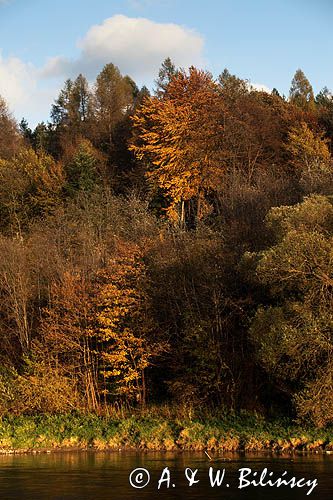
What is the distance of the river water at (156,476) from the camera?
22.1 metres

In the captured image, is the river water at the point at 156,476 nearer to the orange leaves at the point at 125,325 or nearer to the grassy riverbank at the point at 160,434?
the grassy riverbank at the point at 160,434

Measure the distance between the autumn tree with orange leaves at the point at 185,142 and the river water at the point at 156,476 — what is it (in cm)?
3335

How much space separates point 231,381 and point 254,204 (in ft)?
43.5

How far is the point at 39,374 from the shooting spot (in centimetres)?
3741

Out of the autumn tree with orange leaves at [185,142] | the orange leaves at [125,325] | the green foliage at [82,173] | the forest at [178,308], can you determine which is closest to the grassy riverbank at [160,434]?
the forest at [178,308]

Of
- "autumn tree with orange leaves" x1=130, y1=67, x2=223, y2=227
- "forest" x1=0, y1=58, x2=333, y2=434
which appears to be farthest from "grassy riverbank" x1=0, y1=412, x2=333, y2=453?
"autumn tree with orange leaves" x1=130, y1=67, x2=223, y2=227

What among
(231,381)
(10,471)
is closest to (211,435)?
(231,381)

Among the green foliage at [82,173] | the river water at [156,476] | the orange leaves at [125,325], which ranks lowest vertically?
the river water at [156,476]

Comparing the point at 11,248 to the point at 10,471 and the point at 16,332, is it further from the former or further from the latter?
the point at 10,471

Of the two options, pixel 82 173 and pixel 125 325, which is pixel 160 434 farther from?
pixel 82 173

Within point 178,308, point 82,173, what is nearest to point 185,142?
point 82,173

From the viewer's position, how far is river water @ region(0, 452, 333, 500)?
2212cm

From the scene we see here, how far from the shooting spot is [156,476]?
25016 millimetres

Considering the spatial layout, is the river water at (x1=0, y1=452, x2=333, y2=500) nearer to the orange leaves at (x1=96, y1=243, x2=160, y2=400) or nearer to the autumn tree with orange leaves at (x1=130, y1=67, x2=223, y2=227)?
the orange leaves at (x1=96, y1=243, x2=160, y2=400)
